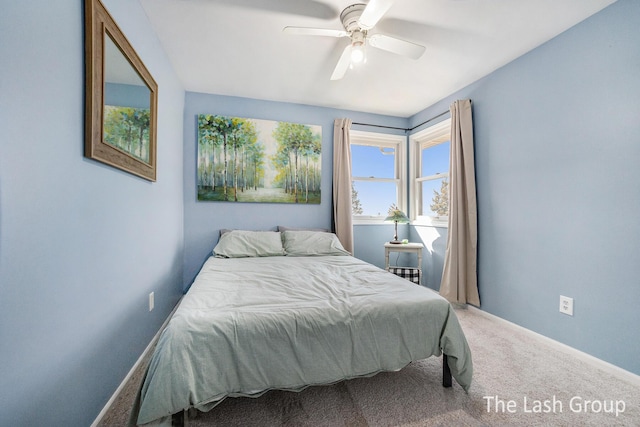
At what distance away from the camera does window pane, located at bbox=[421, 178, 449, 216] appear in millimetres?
3414

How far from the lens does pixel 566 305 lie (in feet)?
6.68

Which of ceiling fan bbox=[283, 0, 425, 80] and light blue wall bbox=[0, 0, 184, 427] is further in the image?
ceiling fan bbox=[283, 0, 425, 80]

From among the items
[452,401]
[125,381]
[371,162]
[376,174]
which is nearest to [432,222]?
[376,174]

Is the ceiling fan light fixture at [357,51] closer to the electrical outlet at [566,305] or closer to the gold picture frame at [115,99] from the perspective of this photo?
the gold picture frame at [115,99]

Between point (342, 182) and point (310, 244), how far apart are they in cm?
102

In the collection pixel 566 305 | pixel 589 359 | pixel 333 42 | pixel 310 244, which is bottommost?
pixel 589 359

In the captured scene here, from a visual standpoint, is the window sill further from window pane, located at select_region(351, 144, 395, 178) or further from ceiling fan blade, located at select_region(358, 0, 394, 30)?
ceiling fan blade, located at select_region(358, 0, 394, 30)

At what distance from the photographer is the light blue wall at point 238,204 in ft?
10.3

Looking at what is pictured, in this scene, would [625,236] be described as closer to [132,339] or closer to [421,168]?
[421,168]

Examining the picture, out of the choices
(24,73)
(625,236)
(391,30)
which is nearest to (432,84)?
(391,30)

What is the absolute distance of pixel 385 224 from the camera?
3863 millimetres

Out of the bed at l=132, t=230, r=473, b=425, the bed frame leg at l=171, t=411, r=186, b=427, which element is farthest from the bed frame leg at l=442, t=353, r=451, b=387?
the bed frame leg at l=171, t=411, r=186, b=427

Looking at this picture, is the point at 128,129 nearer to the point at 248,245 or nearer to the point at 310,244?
the point at 248,245

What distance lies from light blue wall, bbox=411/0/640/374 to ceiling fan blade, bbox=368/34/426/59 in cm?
119
